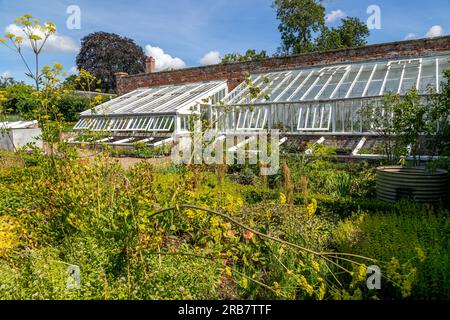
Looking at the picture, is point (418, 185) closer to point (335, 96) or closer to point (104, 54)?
point (335, 96)

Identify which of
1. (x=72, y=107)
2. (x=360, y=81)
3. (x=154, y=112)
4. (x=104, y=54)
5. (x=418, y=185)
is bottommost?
(x=418, y=185)

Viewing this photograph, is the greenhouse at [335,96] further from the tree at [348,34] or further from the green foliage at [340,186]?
the tree at [348,34]

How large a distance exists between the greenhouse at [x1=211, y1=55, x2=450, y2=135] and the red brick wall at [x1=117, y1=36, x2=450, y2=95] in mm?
637

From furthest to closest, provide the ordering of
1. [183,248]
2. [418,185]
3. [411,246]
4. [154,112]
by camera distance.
Result: [154,112] < [418,185] < [183,248] < [411,246]

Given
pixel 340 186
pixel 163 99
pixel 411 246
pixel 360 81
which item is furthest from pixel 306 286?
pixel 163 99

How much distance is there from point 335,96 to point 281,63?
240 inches

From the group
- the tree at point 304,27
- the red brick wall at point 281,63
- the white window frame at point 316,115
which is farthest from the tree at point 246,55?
the white window frame at point 316,115

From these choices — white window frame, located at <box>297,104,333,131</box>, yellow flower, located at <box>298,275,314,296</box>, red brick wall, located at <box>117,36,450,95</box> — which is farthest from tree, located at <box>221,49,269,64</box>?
yellow flower, located at <box>298,275,314,296</box>

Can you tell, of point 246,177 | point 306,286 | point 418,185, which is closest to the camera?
point 306,286

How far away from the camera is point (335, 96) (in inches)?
462

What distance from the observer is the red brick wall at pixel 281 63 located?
45.7 feet

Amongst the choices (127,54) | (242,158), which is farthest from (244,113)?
(127,54)
